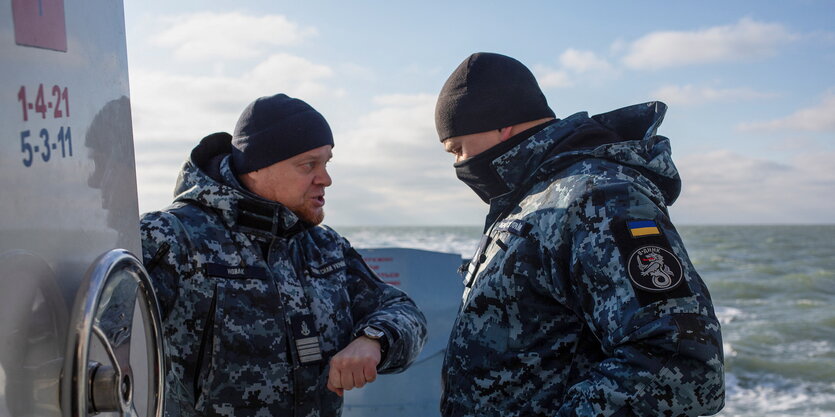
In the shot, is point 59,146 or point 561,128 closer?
point 59,146

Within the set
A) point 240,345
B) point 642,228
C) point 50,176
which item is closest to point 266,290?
point 240,345

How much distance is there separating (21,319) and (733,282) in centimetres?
2447

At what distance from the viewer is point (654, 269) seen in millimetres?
1660

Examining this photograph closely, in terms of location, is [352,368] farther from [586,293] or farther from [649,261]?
[649,261]

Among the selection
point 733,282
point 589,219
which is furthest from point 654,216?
point 733,282

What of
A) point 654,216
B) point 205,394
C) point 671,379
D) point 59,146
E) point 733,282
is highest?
point 59,146

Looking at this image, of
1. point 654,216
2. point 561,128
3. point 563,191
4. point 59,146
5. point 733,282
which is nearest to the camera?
point 59,146

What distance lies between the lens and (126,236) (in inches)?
47.8

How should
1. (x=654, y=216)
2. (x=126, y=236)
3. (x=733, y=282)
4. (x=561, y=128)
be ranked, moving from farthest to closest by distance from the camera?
(x=733, y=282) → (x=561, y=128) → (x=654, y=216) → (x=126, y=236)

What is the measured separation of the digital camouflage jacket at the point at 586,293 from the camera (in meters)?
1.64

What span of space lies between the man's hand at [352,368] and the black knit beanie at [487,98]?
77 cm

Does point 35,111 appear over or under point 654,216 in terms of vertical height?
over

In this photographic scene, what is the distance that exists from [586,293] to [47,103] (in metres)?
1.24

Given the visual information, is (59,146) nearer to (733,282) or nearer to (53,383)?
(53,383)
